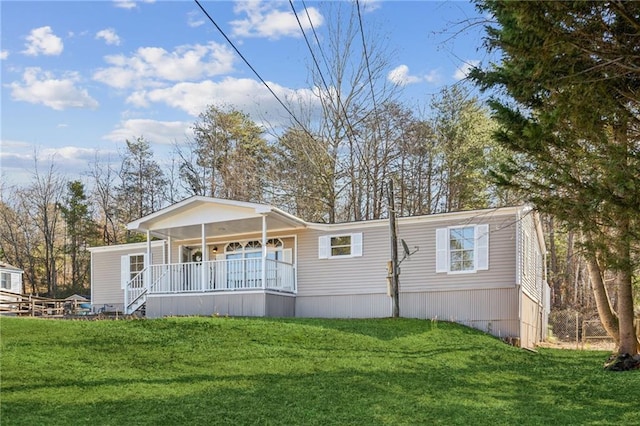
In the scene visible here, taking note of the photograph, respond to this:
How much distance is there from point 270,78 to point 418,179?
52.3 feet

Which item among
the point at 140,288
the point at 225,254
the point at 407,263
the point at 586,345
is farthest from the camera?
the point at 225,254

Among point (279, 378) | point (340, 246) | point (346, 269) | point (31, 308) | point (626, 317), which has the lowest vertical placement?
point (31, 308)

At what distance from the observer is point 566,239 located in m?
28.9

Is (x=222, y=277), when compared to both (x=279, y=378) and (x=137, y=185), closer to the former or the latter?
(x=279, y=378)

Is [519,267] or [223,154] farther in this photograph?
[223,154]

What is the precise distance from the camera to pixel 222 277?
16.3 m

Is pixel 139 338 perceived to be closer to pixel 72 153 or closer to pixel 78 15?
pixel 78 15

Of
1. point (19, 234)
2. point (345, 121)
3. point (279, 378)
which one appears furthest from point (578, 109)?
point (19, 234)

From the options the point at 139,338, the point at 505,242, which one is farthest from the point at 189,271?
the point at 505,242

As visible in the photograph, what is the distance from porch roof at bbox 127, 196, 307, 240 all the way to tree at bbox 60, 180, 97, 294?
1718cm

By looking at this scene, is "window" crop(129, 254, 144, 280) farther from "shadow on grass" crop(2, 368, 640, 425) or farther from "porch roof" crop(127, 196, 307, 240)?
"shadow on grass" crop(2, 368, 640, 425)

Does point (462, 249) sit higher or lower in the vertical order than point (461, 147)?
lower

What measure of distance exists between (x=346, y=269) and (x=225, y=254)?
14.4 feet

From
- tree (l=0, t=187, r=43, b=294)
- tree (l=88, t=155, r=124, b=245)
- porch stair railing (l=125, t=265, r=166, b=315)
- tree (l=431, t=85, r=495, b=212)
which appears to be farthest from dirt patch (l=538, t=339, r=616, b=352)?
tree (l=0, t=187, r=43, b=294)
